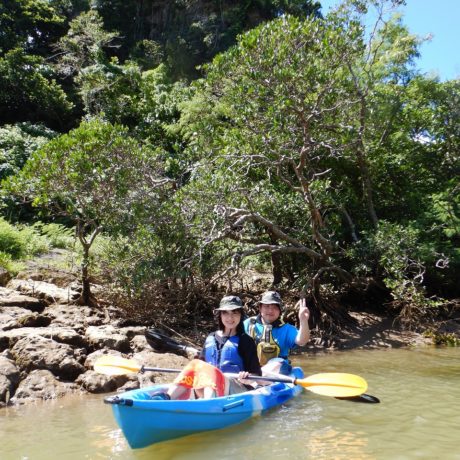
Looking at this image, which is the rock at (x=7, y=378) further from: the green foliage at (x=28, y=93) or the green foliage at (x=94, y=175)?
the green foliage at (x=28, y=93)

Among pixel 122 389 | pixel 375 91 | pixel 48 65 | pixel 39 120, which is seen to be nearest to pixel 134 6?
pixel 48 65

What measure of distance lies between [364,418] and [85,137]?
5919mm

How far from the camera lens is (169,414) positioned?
3.84 meters

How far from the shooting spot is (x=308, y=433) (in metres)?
4.26

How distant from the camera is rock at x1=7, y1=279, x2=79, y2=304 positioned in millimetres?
8695

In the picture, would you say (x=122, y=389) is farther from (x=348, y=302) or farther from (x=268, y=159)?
(x=348, y=302)

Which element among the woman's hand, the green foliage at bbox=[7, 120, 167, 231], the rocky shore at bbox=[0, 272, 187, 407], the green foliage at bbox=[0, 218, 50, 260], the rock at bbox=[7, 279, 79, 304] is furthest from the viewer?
the green foliage at bbox=[0, 218, 50, 260]

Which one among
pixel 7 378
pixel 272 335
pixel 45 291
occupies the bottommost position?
pixel 7 378

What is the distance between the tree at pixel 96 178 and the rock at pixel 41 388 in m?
2.83

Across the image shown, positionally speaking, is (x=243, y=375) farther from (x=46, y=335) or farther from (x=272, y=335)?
(x=46, y=335)

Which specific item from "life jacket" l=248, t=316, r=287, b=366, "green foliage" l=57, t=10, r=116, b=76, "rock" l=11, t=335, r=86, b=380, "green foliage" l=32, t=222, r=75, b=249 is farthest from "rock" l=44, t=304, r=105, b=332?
"green foliage" l=57, t=10, r=116, b=76

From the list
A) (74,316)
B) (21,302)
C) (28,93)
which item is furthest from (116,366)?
(28,93)

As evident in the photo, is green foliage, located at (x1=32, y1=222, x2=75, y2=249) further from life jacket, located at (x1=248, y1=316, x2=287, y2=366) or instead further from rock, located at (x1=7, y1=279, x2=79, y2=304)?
life jacket, located at (x1=248, y1=316, x2=287, y2=366)

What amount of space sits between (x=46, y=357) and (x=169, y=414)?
2719mm
